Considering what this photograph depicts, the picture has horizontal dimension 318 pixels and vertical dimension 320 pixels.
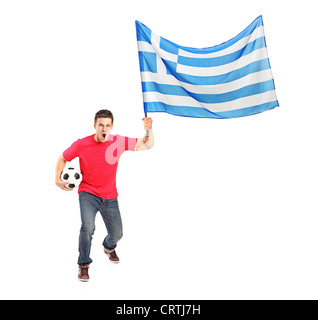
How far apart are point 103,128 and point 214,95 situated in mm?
1420

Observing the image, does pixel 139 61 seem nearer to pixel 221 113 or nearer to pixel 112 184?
pixel 221 113

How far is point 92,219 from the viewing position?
5062mm

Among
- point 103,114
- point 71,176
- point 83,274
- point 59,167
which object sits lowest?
point 83,274

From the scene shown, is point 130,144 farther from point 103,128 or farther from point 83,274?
point 83,274

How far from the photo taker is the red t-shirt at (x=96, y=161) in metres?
5.16

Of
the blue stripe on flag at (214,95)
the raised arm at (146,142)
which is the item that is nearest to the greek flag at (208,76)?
the blue stripe on flag at (214,95)

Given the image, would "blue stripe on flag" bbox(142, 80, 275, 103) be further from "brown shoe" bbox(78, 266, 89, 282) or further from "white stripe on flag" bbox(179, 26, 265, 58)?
"brown shoe" bbox(78, 266, 89, 282)

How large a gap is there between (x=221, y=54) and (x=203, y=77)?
0.35 metres

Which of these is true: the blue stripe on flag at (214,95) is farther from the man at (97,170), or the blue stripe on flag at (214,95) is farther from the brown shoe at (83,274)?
the brown shoe at (83,274)

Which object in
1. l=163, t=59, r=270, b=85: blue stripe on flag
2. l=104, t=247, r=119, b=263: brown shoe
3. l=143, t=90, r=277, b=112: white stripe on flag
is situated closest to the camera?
l=143, t=90, r=277, b=112: white stripe on flag

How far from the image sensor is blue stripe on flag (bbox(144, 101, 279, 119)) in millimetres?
5156

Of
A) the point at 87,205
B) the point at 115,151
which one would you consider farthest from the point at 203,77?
the point at 87,205

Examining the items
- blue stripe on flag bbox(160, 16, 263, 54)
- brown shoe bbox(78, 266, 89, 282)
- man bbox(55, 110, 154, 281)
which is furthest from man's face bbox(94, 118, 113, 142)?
brown shoe bbox(78, 266, 89, 282)

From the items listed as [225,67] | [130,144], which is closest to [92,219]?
[130,144]
